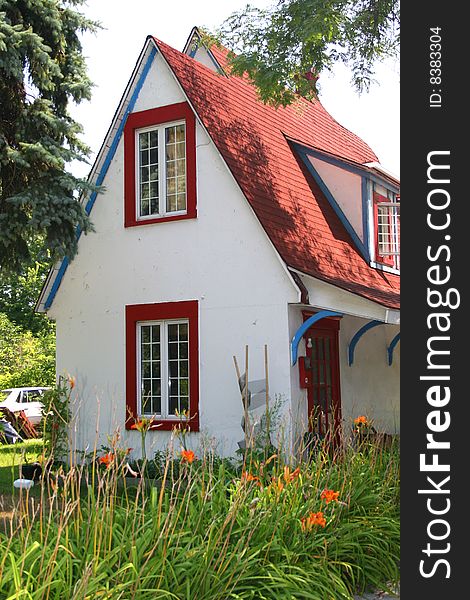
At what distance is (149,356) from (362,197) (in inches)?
188

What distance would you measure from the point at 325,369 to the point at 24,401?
48.0 feet

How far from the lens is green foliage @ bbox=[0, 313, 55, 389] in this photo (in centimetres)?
2950

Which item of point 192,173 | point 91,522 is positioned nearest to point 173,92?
point 192,173

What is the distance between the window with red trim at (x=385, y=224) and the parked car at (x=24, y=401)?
1323 centimetres

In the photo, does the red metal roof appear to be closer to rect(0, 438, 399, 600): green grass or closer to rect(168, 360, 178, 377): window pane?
rect(168, 360, 178, 377): window pane

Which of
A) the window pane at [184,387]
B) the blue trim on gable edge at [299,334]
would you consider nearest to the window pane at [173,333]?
the window pane at [184,387]

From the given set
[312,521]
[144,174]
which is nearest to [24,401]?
[144,174]

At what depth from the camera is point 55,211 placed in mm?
11516

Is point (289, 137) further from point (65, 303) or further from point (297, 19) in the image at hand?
point (65, 303)

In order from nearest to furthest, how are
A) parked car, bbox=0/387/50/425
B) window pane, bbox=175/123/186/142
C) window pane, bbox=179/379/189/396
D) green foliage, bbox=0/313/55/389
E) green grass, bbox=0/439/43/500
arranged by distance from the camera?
green grass, bbox=0/439/43/500, window pane, bbox=179/379/189/396, window pane, bbox=175/123/186/142, parked car, bbox=0/387/50/425, green foliage, bbox=0/313/55/389

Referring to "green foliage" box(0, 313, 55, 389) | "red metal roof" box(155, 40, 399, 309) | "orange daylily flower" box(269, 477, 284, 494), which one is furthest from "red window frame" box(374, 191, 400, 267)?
"green foliage" box(0, 313, 55, 389)

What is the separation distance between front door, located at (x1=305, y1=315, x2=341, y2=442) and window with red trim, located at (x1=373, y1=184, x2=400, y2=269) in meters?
2.14

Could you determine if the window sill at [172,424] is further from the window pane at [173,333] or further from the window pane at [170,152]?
the window pane at [170,152]

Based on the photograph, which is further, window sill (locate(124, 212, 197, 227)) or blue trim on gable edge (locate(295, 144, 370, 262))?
blue trim on gable edge (locate(295, 144, 370, 262))
